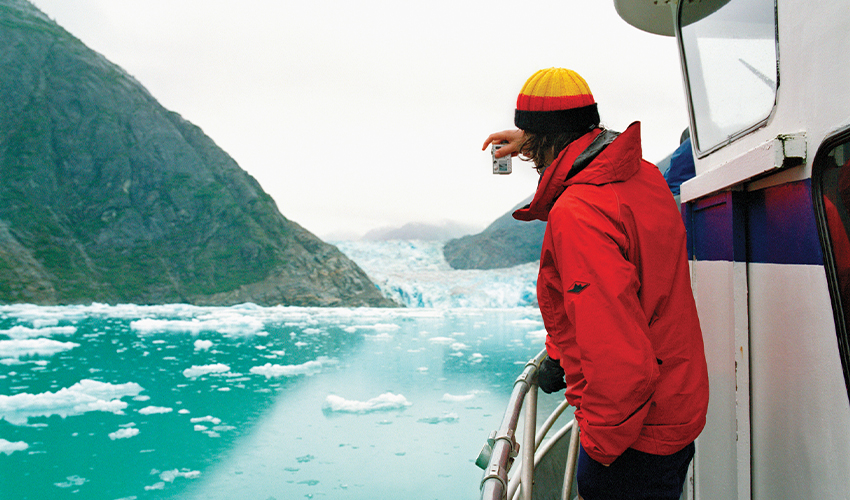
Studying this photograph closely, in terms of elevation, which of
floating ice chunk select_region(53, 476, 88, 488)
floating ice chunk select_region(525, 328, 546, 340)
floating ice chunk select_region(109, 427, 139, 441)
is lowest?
floating ice chunk select_region(53, 476, 88, 488)

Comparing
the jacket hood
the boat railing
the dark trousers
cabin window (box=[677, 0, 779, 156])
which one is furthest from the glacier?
the jacket hood

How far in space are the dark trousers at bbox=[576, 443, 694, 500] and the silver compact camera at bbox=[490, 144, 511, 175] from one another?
74 cm

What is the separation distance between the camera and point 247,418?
8578mm

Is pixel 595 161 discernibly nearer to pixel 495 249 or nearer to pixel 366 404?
pixel 366 404

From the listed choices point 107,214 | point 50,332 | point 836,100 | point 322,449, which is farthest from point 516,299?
point 836,100

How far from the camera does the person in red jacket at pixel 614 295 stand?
2.93 ft

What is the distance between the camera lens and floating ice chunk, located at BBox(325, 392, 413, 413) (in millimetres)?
8844

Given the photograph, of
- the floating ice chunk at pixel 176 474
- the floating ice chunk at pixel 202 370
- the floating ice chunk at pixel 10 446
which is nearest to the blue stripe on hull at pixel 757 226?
the floating ice chunk at pixel 176 474

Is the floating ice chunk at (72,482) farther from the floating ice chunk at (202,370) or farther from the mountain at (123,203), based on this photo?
the mountain at (123,203)

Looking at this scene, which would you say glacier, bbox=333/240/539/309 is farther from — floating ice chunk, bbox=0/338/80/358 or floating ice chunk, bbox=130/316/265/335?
floating ice chunk, bbox=0/338/80/358

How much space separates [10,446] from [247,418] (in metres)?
3.17

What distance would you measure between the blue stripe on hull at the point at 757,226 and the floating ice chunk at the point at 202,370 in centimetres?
1184

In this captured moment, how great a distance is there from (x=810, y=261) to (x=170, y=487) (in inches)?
273

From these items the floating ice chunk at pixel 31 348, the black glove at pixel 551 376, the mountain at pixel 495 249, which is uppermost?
the mountain at pixel 495 249
